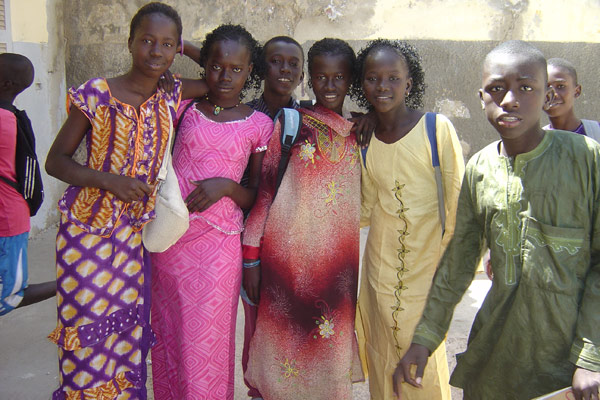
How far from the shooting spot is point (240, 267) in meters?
2.49

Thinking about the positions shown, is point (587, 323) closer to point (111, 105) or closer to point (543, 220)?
point (543, 220)

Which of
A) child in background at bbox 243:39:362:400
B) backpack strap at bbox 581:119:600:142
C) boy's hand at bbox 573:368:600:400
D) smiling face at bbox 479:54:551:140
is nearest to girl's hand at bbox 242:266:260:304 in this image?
child in background at bbox 243:39:362:400

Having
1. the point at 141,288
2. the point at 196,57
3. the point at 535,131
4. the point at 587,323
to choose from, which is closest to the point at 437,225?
the point at 535,131

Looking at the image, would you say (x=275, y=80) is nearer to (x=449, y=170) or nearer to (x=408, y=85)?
(x=408, y=85)

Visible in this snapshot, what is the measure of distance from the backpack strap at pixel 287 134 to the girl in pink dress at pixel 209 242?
4.5 inches

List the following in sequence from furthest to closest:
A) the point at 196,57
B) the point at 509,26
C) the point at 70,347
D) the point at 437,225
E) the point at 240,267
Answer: the point at 509,26 < the point at 196,57 < the point at 240,267 < the point at 437,225 < the point at 70,347

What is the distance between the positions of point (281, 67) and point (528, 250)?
1.58 meters

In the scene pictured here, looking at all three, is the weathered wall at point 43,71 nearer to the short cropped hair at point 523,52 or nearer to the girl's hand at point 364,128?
the girl's hand at point 364,128

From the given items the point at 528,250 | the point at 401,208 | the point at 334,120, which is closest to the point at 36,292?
the point at 334,120

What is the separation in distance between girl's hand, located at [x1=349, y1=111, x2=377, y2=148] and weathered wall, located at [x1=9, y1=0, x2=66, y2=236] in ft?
12.1

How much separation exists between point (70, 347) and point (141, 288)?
0.34 m

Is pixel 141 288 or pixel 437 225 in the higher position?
pixel 437 225

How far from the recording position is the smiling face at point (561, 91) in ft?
10.3

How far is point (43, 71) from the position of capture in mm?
5312
